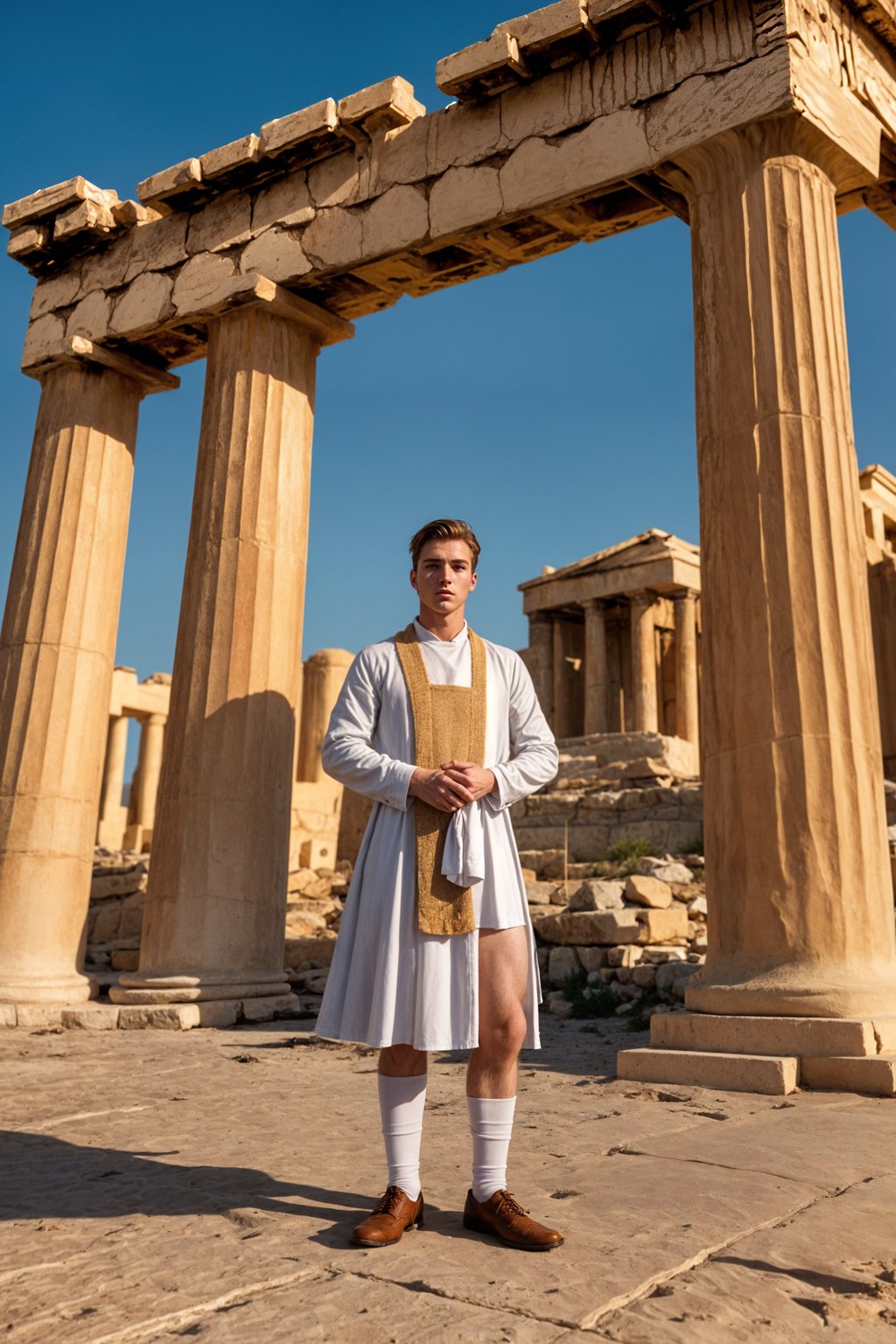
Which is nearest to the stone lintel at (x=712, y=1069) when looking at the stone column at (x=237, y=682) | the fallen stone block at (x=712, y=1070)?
the fallen stone block at (x=712, y=1070)

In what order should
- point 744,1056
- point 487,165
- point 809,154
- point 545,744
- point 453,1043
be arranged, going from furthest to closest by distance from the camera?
1. point 487,165
2. point 809,154
3. point 744,1056
4. point 545,744
5. point 453,1043

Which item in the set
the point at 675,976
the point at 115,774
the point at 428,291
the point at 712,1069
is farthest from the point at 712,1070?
the point at 115,774

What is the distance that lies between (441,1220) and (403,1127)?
0.32 m

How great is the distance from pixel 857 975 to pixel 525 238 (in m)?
6.73

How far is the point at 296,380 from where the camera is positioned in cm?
1069

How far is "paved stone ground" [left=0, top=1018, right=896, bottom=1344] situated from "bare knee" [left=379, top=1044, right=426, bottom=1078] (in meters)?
0.44

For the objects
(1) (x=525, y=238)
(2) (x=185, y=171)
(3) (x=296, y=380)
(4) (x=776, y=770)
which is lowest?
(4) (x=776, y=770)

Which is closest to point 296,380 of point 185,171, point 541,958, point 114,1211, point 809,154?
point 185,171

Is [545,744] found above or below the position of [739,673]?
below

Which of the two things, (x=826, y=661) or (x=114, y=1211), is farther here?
(x=826, y=661)

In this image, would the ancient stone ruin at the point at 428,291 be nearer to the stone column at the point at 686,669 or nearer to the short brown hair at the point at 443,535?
the short brown hair at the point at 443,535

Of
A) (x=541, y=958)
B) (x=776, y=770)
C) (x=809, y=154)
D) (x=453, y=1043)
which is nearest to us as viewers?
(x=453, y=1043)

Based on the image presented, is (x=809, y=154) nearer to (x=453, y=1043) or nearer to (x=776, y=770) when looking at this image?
(x=776, y=770)

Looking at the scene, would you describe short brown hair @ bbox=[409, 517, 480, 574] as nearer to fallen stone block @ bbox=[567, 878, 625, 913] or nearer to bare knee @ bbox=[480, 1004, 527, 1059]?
bare knee @ bbox=[480, 1004, 527, 1059]
